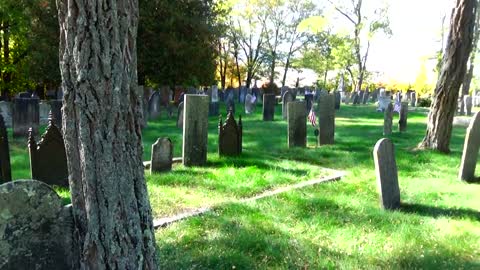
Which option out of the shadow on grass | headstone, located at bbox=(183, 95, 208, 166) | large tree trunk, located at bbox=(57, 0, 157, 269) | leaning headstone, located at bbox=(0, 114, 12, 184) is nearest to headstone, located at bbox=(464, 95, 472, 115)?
headstone, located at bbox=(183, 95, 208, 166)

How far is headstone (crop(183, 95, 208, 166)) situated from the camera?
304 inches

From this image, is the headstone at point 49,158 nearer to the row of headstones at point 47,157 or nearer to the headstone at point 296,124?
the row of headstones at point 47,157

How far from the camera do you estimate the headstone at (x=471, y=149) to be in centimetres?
686

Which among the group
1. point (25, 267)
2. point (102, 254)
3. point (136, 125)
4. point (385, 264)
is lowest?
point (385, 264)

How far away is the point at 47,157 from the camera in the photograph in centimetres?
593

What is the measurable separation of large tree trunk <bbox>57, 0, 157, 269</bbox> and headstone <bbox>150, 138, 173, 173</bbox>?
4.29 metres

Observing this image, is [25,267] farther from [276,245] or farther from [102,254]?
[276,245]

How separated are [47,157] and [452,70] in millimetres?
7782

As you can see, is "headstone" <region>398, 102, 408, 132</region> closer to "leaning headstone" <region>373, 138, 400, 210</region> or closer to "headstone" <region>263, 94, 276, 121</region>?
"headstone" <region>263, 94, 276, 121</region>

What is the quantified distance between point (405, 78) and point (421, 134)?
4358cm

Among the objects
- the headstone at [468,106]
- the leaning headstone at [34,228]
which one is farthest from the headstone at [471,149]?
the headstone at [468,106]

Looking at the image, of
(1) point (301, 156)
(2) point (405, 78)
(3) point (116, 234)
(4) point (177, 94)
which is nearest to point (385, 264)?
(3) point (116, 234)

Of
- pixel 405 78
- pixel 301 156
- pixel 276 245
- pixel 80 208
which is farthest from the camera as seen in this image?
pixel 405 78

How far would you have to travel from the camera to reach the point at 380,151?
5469mm
